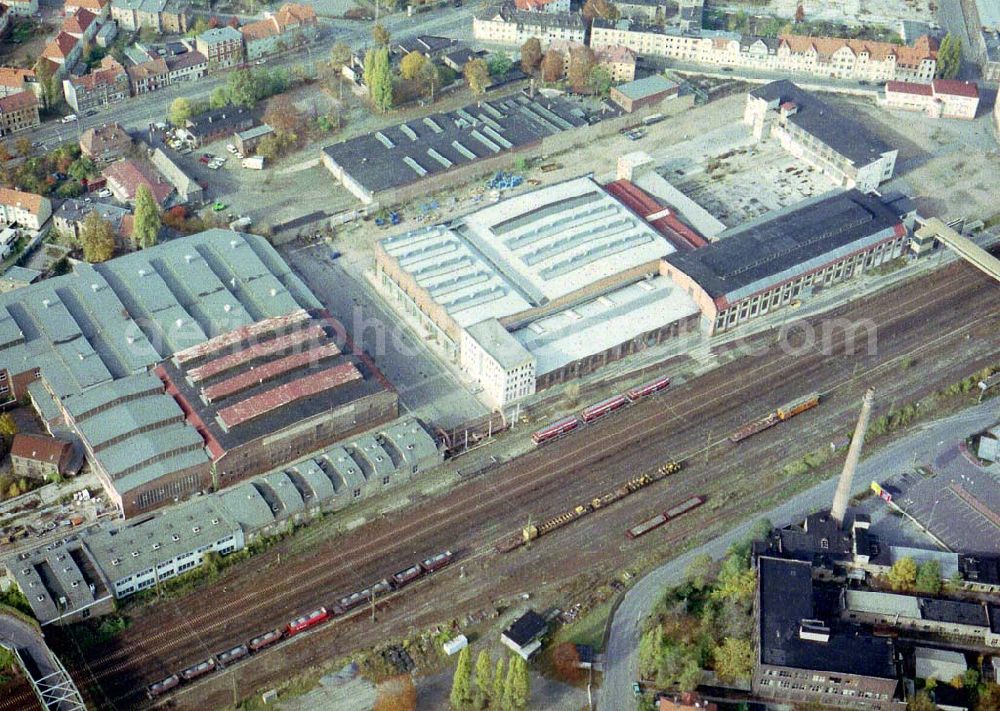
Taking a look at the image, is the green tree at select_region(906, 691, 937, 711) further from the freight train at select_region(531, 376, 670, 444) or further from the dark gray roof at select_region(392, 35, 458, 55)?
the dark gray roof at select_region(392, 35, 458, 55)

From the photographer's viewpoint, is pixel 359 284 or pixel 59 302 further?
pixel 359 284

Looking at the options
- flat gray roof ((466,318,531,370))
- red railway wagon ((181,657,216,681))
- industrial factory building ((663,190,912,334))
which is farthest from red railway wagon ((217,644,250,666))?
industrial factory building ((663,190,912,334))

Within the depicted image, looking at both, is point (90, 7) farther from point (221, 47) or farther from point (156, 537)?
point (156, 537)

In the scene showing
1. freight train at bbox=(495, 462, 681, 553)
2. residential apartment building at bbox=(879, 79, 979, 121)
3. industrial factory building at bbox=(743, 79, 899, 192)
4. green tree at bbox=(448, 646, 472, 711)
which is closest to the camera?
green tree at bbox=(448, 646, 472, 711)

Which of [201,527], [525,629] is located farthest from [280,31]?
[525,629]

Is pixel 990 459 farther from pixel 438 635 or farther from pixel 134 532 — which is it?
pixel 134 532

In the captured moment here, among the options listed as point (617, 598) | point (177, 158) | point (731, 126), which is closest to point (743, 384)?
→ point (617, 598)

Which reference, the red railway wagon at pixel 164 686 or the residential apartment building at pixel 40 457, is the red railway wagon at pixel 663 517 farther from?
the residential apartment building at pixel 40 457
